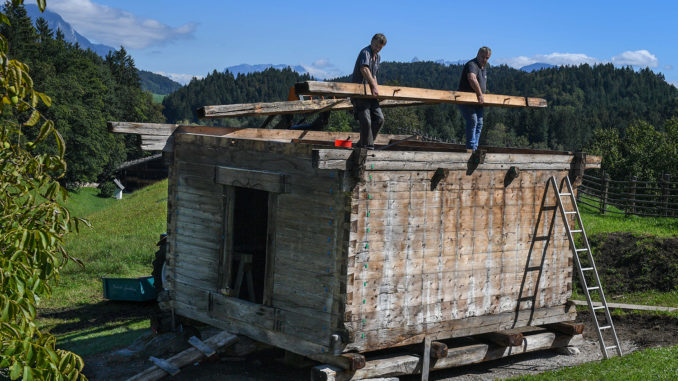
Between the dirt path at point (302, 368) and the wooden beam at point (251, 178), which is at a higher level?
the wooden beam at point (251, 178)

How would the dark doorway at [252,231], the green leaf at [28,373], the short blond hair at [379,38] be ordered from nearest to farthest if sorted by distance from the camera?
the green leaf at [28,373]
the short blond hair at [379,38]
the dark doorway at [252,231]

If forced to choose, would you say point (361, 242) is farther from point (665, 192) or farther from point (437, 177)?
point (665, 192)

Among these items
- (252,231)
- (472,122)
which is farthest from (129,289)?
(472,122)

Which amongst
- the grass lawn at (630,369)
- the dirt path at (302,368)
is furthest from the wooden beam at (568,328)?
the grass lawn at (630,369)

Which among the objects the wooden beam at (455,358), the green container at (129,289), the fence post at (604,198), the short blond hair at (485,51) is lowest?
the green container at (129,289)

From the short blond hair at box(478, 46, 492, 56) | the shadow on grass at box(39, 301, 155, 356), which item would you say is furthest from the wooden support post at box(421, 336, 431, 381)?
the shadow on grass at box(39, 301, 155, 356)

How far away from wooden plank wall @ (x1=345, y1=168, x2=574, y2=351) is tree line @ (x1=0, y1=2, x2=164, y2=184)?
161ft

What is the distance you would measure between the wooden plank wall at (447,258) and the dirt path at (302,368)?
765mm

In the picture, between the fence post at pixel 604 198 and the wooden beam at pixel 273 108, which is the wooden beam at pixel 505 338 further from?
the fence post at pixel 604 198

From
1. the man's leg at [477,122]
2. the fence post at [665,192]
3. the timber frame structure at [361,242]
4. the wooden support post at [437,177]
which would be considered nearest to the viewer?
the timber frame structure at [361,242]

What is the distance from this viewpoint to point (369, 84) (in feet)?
33.2

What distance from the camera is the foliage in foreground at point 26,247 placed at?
12.7 ft

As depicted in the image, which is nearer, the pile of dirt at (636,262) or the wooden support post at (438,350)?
the wooden support post at (438,350)

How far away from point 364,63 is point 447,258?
3217 millimetres
